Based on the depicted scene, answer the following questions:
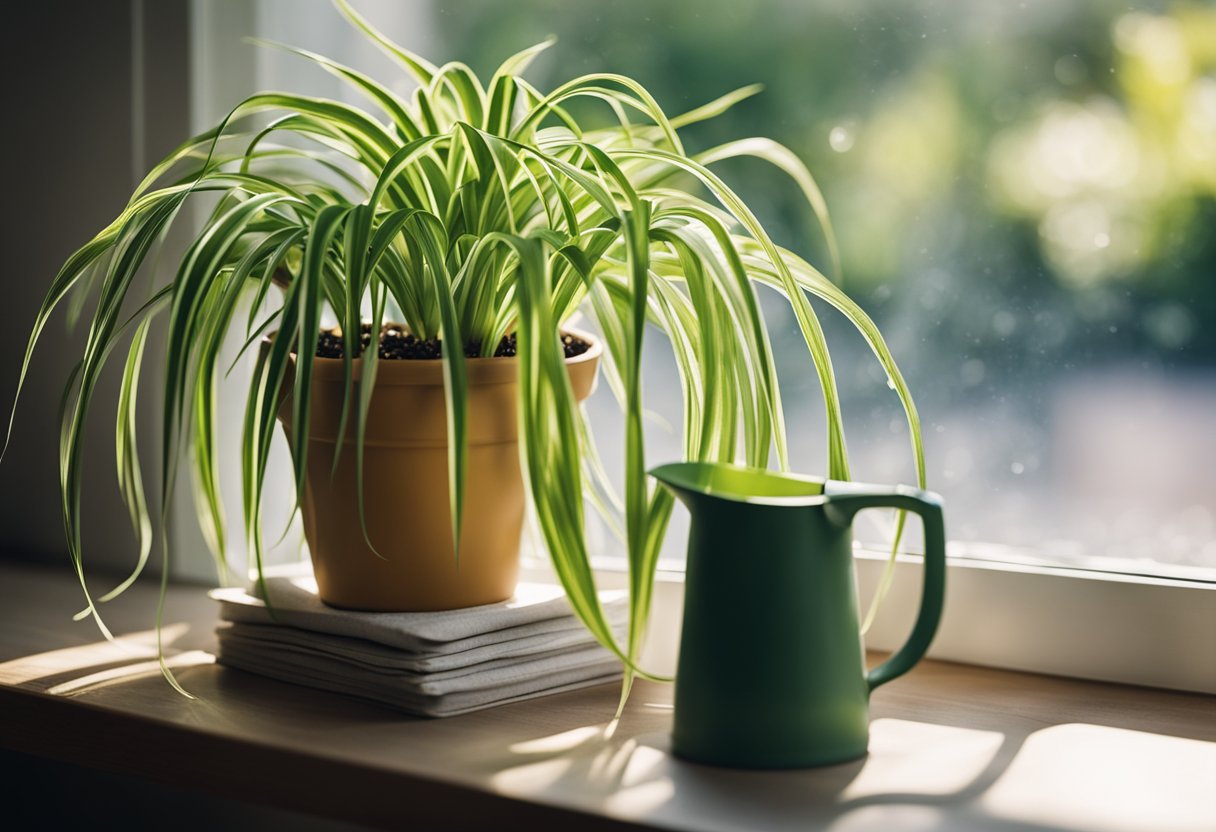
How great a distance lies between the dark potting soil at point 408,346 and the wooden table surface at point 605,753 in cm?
24

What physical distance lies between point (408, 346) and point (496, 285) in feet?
0.27

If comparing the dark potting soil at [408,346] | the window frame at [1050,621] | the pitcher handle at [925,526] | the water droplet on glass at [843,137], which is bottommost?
the window frame at [1050,621]

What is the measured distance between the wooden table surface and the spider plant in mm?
71

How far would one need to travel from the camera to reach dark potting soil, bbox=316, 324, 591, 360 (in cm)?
87

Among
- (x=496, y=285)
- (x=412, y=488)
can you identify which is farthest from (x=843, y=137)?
(x=412, y=488)

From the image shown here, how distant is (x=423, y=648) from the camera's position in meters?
0.80

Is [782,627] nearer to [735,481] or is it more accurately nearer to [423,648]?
[735,481]

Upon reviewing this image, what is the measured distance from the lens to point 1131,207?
3.20 feet

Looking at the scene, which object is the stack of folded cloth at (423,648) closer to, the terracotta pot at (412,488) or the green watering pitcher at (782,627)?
the terracotta pot at (412,488)

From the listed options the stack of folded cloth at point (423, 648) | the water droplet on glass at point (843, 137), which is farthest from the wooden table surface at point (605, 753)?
the water droplet on glass at point (843, 137)

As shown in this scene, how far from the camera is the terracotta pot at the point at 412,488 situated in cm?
83

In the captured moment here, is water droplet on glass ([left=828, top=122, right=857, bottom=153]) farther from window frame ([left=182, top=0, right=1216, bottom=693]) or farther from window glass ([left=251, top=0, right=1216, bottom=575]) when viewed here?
window frame ([left=182, top=0, right=1216, bottom=693])

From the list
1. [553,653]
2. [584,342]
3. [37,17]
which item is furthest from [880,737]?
[37,17]

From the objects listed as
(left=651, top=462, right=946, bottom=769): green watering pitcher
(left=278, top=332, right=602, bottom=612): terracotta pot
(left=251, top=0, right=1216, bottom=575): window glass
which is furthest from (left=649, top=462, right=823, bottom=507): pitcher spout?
(left=251, top=0, right=1216, bottom=575): window glass
